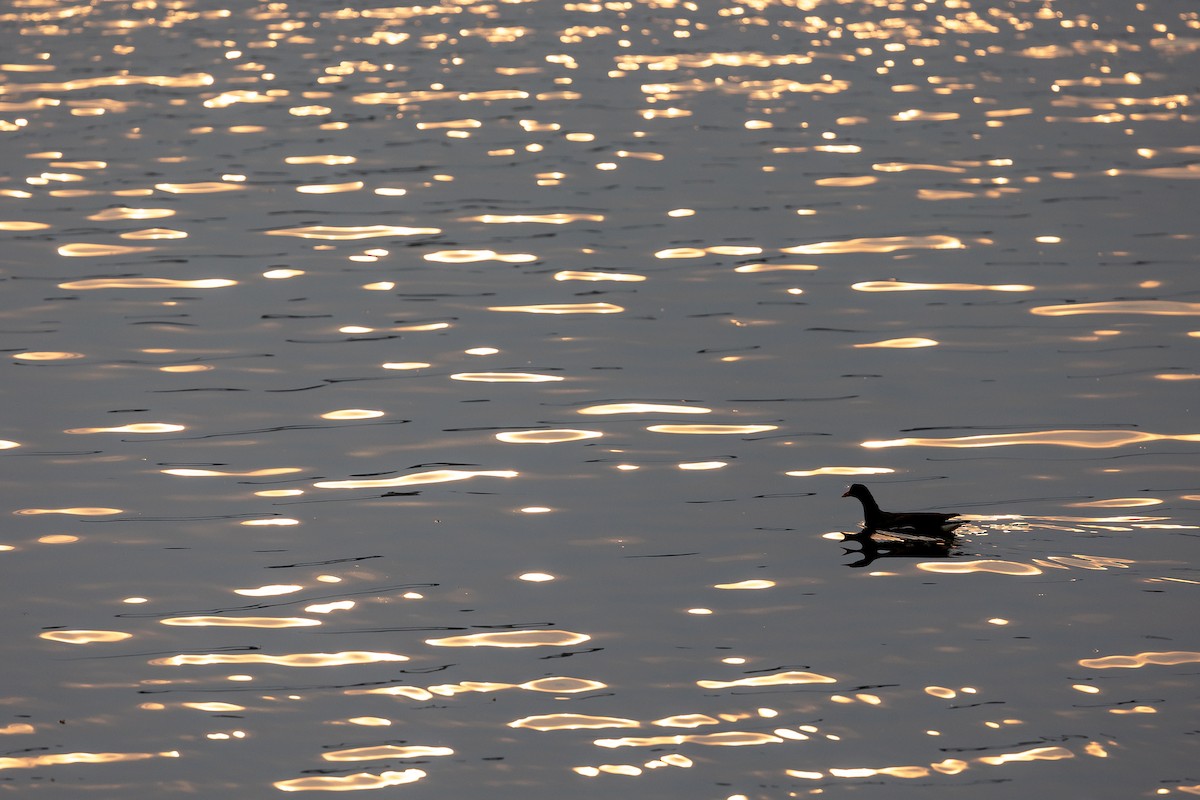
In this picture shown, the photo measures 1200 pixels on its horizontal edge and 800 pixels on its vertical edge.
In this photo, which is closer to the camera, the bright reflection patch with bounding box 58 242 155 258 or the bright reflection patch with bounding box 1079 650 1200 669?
the bright reflection patch with bounding box 1079 650 1200 669

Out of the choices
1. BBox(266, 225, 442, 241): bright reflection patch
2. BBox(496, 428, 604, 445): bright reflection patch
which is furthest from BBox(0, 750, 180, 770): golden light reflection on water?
BBox(266, 225, 442, 241): bright reflection patch

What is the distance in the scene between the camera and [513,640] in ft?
46.7

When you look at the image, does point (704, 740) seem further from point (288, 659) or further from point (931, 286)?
point (931, 286)

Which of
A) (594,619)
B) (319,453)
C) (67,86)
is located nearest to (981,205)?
(319,453)

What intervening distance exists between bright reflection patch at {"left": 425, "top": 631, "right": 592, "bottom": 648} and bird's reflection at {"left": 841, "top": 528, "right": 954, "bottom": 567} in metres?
3.27

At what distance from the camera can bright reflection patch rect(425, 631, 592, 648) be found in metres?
14.1

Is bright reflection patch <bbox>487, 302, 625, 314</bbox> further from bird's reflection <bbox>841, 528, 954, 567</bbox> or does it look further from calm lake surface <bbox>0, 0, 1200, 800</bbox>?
bird's reflection <bbox>841, 528, 954, 567</bbox>

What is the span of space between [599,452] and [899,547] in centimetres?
443

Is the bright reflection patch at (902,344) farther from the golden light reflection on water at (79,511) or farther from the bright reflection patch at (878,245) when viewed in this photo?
the golden light reflection on water at (79,511)

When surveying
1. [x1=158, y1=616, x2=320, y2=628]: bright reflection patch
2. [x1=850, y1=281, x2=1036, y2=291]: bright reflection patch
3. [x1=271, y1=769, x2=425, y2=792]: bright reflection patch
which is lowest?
[x1=271, y1=769, x2=425, y2=792]: bright reflection patch

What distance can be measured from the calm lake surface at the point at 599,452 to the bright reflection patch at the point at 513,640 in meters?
0.06

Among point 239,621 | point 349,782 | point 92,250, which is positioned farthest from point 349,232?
point 349,782

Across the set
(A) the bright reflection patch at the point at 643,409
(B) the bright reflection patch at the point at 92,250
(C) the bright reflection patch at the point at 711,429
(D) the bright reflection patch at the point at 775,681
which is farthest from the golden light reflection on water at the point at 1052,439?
(B) the bright reflection patch at the point at 92,250

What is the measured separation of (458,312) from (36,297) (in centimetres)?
692
